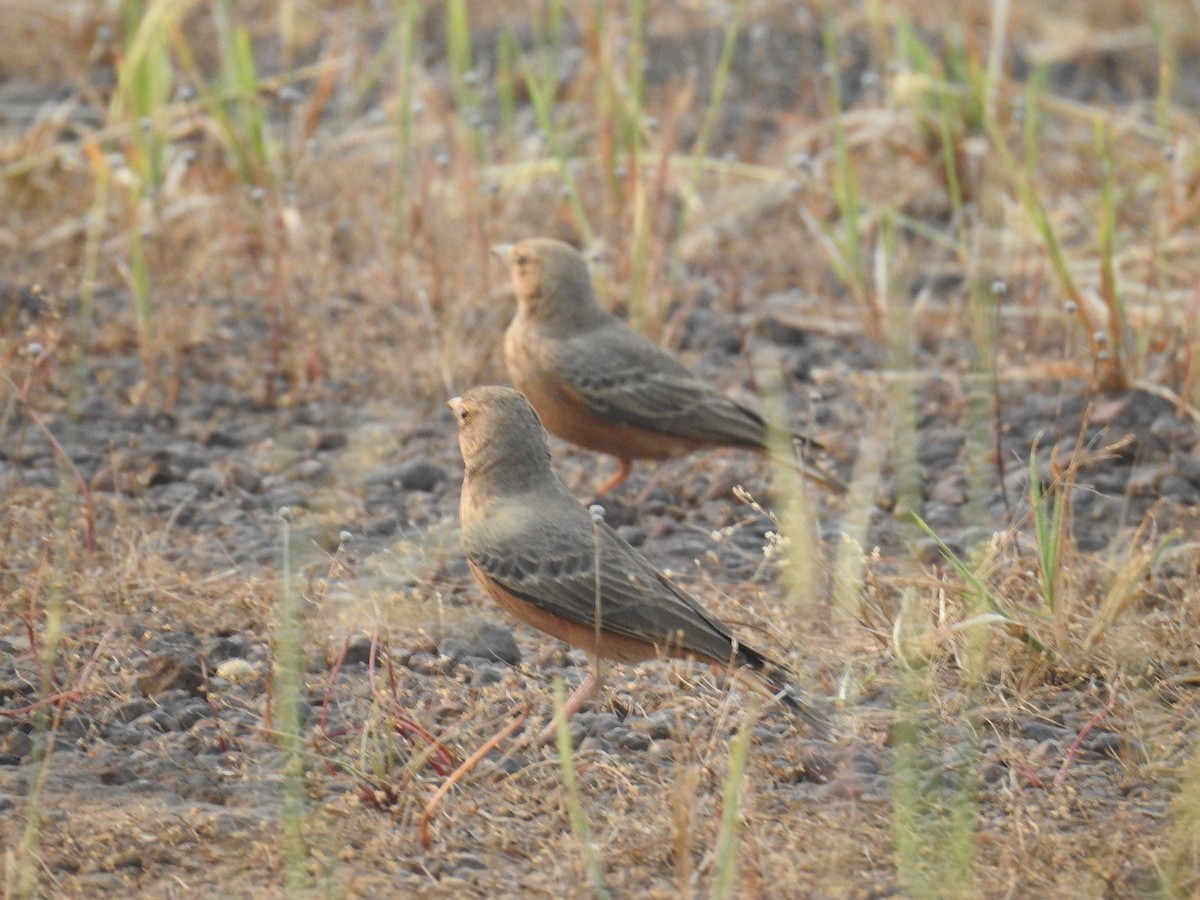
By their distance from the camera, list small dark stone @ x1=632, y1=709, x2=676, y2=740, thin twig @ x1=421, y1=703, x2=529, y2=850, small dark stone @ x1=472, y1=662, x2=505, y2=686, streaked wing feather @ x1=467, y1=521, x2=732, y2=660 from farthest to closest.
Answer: small dark stone @ x1=472, y1=662, x2=505, y2=686 → small dark stone @ x1=632, y1=709, x2=676, y2=740 → streaked wing feather @ x1=467, y1=521, x2=732, y2=660 → thin twig @ x1=421, y1=703, x2=529, y2=850

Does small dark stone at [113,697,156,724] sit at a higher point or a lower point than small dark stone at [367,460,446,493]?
higher

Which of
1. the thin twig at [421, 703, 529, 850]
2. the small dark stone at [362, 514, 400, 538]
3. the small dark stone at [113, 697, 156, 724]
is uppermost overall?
the thin twig at [421, 703, 529, 850]

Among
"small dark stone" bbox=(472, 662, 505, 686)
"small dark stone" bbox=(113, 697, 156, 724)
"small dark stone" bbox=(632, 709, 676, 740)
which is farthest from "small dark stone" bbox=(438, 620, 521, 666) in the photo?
"small dark stone" bbox=(113, 697, 156, 724)

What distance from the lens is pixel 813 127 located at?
834 cm

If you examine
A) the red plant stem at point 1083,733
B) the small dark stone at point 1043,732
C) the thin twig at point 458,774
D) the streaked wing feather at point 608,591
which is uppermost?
the streaked wing feather at point 608,591

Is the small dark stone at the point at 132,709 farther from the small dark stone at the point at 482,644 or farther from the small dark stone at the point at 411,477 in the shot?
the small dark stone at the point at 411,477

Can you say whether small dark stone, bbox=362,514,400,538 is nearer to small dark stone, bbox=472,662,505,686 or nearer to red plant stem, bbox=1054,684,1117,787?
small dark stone, bbox=472,662,505,686

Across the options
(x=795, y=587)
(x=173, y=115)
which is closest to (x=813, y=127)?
(x=173, y=115)

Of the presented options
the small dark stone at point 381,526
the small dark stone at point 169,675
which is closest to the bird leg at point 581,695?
the small dark stone at point 169,675

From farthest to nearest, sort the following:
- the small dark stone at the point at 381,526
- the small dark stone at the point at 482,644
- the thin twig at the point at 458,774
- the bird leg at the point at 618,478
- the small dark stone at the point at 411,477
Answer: the bird leg at the point at 618,478 → the small dark stone at the point at 411,477 → the small dark stone at the point at 381,526 → the small dark stone at the point at 482,644 → the thin twig at the point at 458,774

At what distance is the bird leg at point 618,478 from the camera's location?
19.5 ft

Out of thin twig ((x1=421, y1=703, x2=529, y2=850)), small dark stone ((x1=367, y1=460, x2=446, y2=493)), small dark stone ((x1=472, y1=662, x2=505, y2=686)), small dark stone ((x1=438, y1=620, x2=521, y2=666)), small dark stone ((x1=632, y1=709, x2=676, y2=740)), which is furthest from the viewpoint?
small dark stone ((x1=367, y1=460, x2=446, y2=493))

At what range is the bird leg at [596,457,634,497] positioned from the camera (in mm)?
5930

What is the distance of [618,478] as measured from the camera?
5957 millimetres
